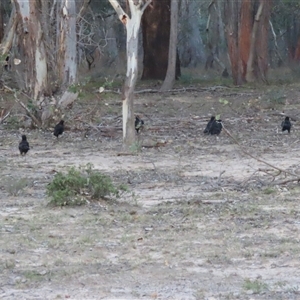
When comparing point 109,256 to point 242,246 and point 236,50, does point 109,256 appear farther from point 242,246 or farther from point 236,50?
point 236,50

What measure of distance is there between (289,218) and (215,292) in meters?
3.20

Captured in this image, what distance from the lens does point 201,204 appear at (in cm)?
1118

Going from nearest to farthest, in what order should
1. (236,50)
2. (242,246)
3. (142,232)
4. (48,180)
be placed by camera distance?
(242,246) < (142,232) < (48,180) < (236,50)

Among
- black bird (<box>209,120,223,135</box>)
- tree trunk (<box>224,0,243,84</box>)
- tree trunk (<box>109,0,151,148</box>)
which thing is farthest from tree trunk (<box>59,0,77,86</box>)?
tree trunk (<box>224,0,243,84</box>)

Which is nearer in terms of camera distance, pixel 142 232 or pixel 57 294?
pixel 57 294

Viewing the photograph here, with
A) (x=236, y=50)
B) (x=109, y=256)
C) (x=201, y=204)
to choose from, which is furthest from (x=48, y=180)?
(x=236, y=50)

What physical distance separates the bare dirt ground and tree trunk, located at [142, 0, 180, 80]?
1873 cm

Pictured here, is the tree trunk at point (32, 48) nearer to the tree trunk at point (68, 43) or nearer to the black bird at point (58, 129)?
the tree trunk at point (68, 43)

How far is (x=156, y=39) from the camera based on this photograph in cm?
3800

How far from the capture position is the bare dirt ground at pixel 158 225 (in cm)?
761

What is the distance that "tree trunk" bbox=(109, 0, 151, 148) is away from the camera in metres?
16.0

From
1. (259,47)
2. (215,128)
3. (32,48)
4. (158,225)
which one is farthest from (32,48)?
(259,47)

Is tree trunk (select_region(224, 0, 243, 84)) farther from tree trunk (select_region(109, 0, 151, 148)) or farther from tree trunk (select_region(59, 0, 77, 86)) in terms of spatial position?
tree trunk (select_region(109, 0, 151, 148))

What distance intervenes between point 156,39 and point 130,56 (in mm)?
21840
